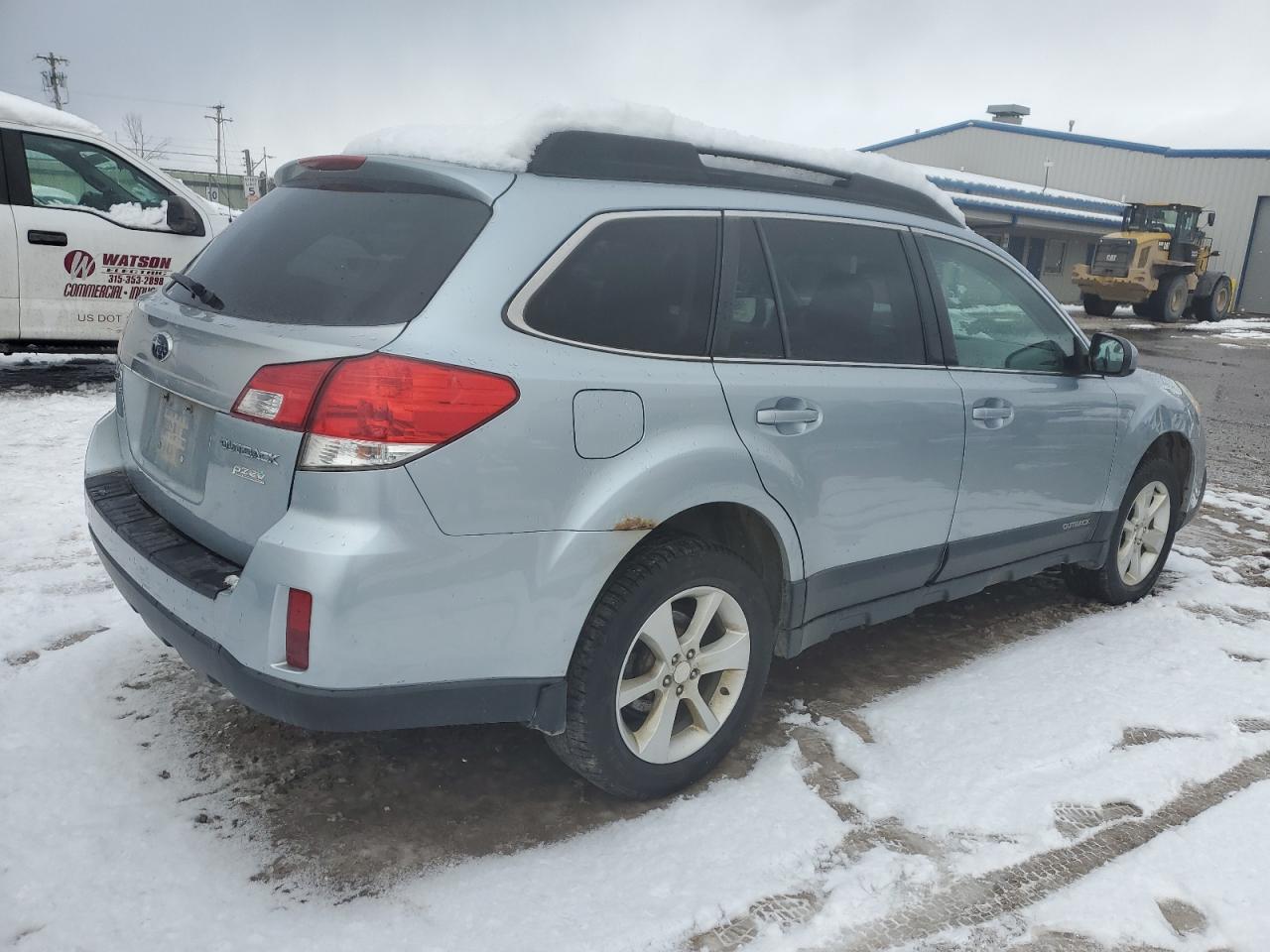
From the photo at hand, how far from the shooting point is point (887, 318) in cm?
324

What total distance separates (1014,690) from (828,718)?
2.56 feet

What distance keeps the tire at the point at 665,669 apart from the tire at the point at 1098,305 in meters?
25.6

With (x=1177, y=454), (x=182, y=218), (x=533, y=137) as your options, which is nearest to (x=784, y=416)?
(x=533, y=137)

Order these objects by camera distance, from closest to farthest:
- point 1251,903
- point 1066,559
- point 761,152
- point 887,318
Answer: point 1251,903, point 761,152, point 887,318, point 1066,559

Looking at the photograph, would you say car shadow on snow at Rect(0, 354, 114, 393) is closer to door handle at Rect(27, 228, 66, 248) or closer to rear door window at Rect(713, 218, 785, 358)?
door handle at Rect(27, 228, 66, 248)

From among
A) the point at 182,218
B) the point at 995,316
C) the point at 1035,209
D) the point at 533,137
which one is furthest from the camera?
the point at 1035,209

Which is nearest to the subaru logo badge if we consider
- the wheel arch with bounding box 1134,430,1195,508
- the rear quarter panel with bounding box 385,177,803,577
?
the rear quarter panel with bounding box 385,177,803,577

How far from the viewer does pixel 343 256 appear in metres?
2.43

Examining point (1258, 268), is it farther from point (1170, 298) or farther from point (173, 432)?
point (173, 432)

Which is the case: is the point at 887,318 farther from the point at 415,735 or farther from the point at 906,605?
the point at 415,735

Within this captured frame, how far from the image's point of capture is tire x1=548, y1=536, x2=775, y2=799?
246 cm

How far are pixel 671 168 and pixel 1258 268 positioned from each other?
122 ft

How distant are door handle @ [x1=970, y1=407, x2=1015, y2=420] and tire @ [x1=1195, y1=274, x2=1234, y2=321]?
26.5 metres

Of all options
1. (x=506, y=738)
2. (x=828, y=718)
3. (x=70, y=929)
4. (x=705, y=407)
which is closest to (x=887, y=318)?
(x=705, y=407)
